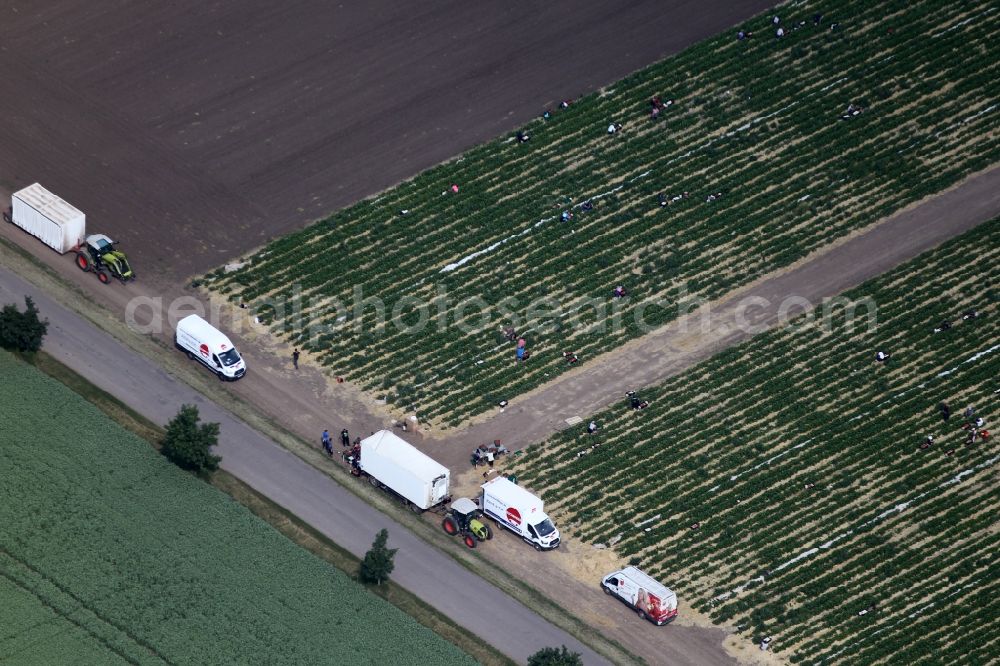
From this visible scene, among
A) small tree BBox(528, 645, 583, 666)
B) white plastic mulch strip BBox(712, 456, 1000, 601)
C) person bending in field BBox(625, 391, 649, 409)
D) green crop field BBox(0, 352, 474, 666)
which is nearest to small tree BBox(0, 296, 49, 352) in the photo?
green crop field BBox(0, 352, 474, 666)

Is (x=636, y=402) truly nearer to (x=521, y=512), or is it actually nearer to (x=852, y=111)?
(x=521, y=512)

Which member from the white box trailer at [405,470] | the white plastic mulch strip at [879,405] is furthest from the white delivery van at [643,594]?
the white box trailer at [405,470]

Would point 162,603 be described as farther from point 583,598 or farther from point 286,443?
point 583,598

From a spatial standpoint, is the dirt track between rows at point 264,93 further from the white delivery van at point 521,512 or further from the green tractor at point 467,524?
the white delivery van at point 521,512

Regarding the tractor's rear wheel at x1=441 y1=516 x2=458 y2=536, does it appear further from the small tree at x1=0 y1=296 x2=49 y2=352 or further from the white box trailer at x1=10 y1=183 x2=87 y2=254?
the white box trailer at x1=10 y1=183 x2=87 y2=254

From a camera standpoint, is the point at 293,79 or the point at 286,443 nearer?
the point at 286,443

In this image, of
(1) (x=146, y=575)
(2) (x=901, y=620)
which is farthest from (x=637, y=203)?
(1) (x=146, y=575)

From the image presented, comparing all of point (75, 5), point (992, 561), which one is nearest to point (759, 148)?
point (992, 561)
